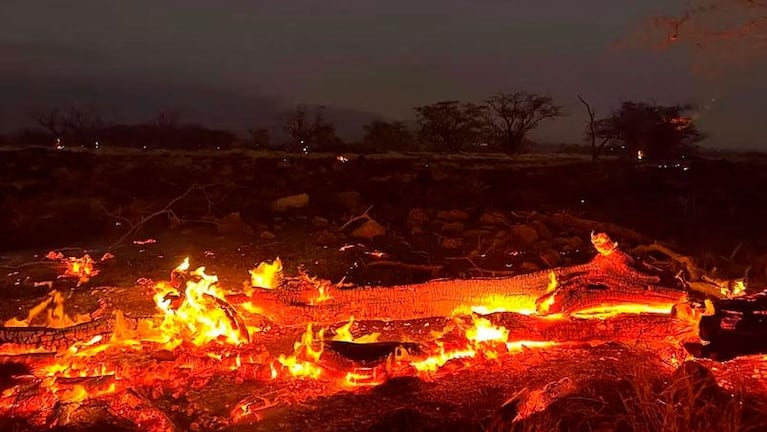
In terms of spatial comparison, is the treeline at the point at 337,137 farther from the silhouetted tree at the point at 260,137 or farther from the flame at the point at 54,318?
the flame at the point at 54,318

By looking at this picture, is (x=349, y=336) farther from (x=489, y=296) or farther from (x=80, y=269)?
(x=80, y=269)

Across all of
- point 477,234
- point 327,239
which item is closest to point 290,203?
point 327,239

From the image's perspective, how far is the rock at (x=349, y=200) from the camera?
13068 millimetres

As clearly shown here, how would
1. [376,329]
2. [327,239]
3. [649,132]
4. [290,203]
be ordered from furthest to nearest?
[649,132] < [290,203] < [327,239] < [376,329]

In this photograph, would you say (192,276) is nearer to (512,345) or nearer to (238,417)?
(238,417)

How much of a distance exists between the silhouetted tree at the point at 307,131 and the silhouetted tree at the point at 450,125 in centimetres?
646

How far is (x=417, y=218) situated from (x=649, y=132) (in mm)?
24316

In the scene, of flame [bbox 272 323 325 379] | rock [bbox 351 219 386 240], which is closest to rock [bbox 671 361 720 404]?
flame [bbox 272 323 325 379]

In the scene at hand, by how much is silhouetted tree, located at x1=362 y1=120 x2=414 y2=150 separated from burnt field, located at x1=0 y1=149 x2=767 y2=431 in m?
34.8

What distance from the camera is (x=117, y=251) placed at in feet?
28.2

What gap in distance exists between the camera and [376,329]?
18.2ft

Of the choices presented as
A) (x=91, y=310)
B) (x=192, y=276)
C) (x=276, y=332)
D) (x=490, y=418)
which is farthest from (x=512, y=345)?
(x=91, y=310)

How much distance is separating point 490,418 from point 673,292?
2569 mm

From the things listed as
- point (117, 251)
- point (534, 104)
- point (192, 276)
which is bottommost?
point (117, 251)
